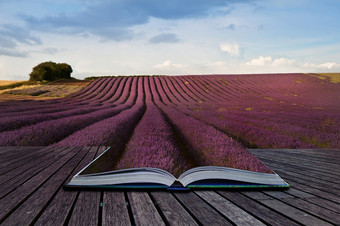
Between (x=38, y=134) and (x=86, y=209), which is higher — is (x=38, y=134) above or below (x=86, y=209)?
below

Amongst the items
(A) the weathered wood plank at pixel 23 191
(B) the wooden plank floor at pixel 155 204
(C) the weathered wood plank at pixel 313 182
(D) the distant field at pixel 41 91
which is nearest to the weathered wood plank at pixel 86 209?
(B) the wooden plank floor at pixel 155 204

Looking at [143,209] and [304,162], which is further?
[304,162]

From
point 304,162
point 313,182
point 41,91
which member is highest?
point 41,91

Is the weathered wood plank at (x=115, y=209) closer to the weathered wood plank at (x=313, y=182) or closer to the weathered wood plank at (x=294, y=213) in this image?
the weathered wood plank at (x=294, y=213)

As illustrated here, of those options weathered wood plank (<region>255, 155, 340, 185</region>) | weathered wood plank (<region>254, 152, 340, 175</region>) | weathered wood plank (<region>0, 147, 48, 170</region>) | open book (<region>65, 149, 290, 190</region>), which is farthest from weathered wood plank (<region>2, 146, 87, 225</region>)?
weathered wood plank (<region>254, 152, 340, 175</region>)

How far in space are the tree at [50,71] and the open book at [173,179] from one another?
4691 centimetres

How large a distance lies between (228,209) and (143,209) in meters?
0.58

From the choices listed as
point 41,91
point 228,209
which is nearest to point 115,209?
point 228,209

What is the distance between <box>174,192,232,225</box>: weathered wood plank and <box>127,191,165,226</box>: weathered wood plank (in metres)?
0.24

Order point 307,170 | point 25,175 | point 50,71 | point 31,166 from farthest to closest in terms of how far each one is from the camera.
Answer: point 50,71 → point 307,170 → point 31,166 → point 25,175

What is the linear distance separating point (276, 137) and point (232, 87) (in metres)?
31.0

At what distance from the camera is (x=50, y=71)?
144ft

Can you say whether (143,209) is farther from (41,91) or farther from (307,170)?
(41,91)

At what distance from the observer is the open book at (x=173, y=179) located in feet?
5.98
